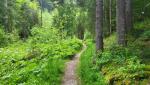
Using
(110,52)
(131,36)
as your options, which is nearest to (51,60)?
(110,52)

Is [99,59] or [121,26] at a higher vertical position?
[121,26]

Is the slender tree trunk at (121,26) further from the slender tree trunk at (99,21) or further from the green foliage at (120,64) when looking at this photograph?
the slender tree trunk at (99,21)

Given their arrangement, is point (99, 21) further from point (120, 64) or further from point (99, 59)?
point (120, 64)

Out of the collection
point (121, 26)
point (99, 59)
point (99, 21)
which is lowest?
point (99, 59)

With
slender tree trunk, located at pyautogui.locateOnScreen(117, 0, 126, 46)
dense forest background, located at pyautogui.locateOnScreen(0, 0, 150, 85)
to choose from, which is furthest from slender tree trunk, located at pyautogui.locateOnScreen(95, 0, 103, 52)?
slender tree trunk, located at pyautogui.locateOnScreen(117, 0, 126, 46)

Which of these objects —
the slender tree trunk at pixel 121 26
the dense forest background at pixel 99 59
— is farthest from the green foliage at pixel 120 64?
the slender tree trunk at pixel 121 26

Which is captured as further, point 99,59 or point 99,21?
point 99,21

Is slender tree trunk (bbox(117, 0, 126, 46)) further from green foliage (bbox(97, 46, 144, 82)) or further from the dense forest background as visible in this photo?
green foliage (bbox(97, 46, 144, 82))

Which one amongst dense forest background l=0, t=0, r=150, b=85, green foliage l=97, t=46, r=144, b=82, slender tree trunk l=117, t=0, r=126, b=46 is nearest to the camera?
green foliage l=97, t=46, r=144, b=82

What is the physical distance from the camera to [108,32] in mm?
37281

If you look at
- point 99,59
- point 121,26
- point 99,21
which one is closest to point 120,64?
point 99,59

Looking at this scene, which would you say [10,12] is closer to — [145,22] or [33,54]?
[145,22]

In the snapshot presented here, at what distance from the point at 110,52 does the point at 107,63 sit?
1406mm

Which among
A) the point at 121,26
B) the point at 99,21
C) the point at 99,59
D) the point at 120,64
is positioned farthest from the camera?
the point at 99,21
